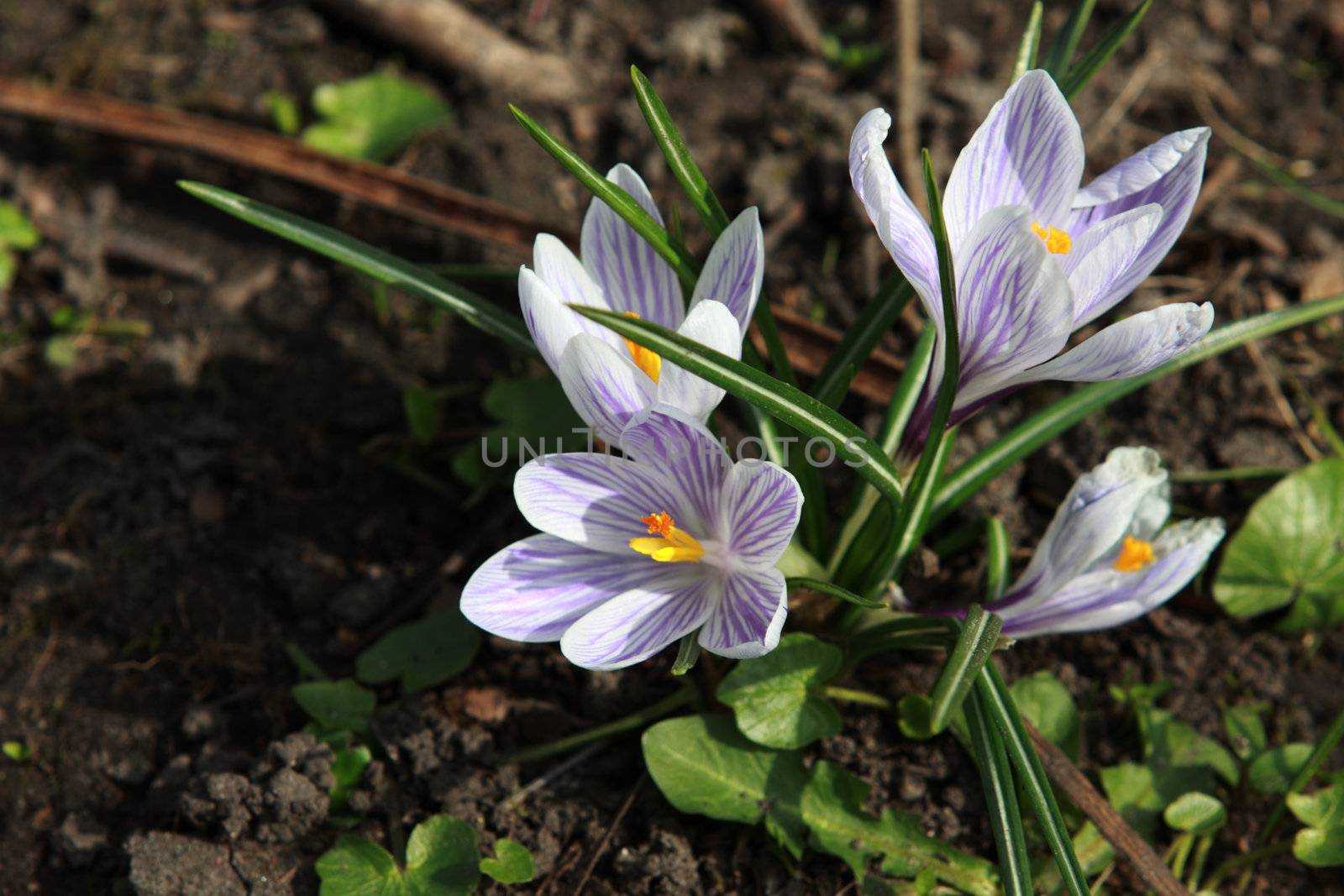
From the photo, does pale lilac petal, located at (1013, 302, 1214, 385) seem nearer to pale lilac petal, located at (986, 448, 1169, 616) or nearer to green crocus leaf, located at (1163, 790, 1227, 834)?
pale lilac petal, located at (986, 448, 1169, 616)

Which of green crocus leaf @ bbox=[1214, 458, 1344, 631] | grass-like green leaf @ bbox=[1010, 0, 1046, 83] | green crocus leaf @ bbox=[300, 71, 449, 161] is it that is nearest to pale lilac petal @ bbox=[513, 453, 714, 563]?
grass-like green leaf @ bbox=[1010, 0, 1046, 83]

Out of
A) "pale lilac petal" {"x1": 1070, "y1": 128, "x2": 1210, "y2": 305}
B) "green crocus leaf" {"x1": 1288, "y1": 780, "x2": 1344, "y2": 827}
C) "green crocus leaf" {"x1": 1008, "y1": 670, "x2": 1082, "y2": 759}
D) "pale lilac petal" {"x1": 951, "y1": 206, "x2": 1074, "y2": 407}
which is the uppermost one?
"pale lilac petal" {"x1": 1070, "y1": 128, "x2": 1210, "y2": 305}

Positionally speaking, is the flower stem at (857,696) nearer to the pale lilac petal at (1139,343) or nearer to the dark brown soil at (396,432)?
the dark brown soil at (396,432)

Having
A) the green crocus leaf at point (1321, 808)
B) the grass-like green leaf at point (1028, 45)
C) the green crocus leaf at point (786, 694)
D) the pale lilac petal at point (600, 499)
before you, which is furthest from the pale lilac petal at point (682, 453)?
the green crocus leaf at point (1321, 808)

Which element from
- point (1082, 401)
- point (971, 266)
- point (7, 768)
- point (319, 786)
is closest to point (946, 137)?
point (1082, 401)

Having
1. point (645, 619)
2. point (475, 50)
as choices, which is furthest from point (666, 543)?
point (475, 50)

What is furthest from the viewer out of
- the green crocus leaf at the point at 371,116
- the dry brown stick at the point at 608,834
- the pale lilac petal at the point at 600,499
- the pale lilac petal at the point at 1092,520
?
the green crocus leaf at the point at 371,116

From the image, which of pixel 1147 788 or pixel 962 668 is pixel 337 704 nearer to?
pixel 962 668
